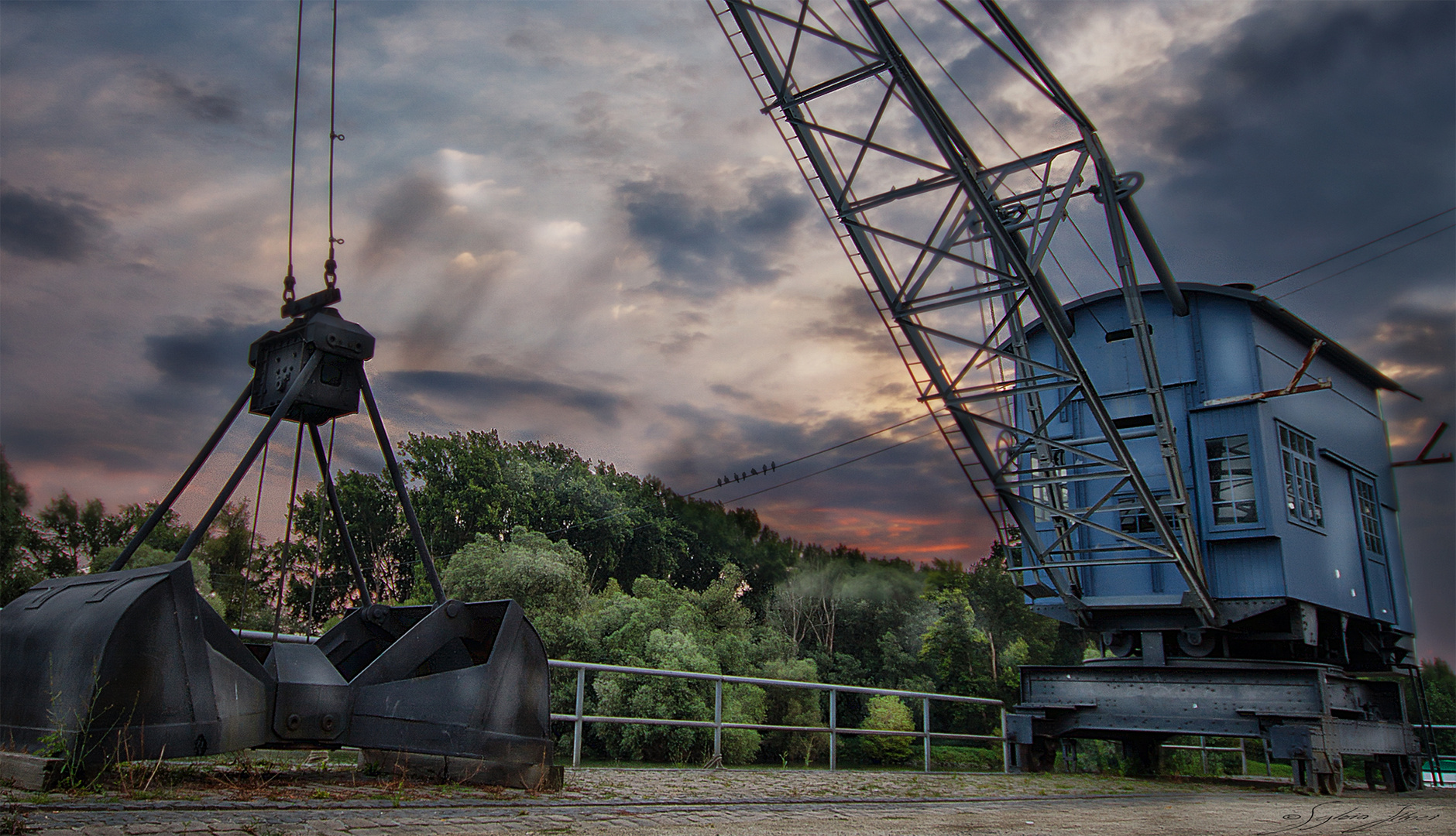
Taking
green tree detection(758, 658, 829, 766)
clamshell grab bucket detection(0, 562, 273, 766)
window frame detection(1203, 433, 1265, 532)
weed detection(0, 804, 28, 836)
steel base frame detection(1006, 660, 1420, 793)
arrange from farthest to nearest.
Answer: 1. green tree detection(758, 658, 829, 766)
2. window frame detection(1203, 433, 1265, 532)
3. steel base frame detection(1006, 660, 1420, 793)
4. clamshell grab bucket detection(0, 562, 273, 766)
5. weed detection(0, 804, 28, 836)

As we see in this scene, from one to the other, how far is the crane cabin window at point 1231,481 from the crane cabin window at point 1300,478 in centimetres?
52

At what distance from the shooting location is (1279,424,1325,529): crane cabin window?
12.9 m

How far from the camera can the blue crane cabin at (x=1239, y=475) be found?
41.1ft

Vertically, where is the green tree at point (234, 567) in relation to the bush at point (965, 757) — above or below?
above

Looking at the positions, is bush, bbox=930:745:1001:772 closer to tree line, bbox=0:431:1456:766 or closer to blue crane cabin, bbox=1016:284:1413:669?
tree line, bbox=0:431:1456:766

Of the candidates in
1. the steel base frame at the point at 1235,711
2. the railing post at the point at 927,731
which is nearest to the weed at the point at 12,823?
the railing post at the point at 927,731

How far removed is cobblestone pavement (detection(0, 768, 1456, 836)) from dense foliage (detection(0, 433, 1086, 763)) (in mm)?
17017

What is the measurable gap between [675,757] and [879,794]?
19.6 meters

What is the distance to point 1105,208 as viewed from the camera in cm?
1173

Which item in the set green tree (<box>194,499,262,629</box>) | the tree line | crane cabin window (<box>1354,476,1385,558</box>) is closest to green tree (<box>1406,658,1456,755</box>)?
the tree line

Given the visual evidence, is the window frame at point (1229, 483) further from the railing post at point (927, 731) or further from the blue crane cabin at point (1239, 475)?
the railing post at point (927, 731)

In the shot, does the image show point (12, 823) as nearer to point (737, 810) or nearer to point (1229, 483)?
point (737, 810)

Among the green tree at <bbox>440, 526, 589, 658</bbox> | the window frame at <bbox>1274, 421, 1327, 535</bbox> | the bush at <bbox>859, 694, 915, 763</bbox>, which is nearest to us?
the window frame at <bbox>1274, 421, 1327, 535</bbox>

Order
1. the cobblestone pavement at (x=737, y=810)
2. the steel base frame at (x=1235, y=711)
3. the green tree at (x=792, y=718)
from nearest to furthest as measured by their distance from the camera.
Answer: the cobblestone pavement at (x=737, y=810) → the steel base frame at (x=1235, y=711) → the green tree at (x=792, y=718)
